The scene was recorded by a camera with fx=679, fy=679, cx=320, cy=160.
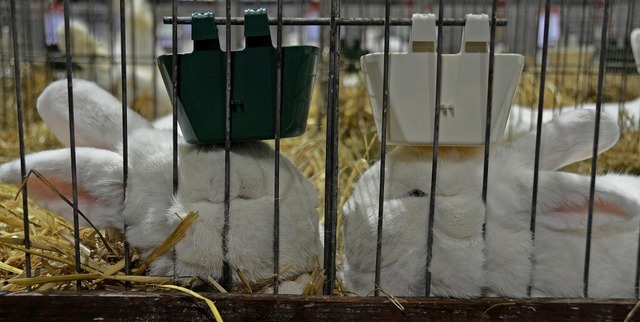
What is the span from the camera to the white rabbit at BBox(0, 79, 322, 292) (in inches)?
56.1

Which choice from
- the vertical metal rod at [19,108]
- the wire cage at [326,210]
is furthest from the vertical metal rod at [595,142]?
the vertical metal rod at [19,108]

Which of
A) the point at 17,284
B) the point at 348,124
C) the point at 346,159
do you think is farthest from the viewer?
the point at 348,124

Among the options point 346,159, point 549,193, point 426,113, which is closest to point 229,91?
point 426,113

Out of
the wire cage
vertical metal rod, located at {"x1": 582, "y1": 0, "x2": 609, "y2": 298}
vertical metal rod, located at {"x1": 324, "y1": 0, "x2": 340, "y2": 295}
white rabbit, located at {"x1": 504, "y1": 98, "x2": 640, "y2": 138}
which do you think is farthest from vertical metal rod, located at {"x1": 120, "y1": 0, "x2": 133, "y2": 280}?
white rabbit, located at {"x1": 504, "y1": 98, "x2": 640, "y2": 138}

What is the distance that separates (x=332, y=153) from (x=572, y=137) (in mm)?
546

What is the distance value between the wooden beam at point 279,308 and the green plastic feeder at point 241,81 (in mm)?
376

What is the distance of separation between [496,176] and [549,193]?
0.12 meters

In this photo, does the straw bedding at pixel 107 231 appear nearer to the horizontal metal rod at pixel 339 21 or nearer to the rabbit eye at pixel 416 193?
the rabbit eye at pixel 416 193

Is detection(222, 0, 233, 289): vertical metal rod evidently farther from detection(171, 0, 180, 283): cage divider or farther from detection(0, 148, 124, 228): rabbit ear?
detection(0, 148, 124, 228): rabbit ear

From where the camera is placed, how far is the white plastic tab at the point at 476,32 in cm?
142

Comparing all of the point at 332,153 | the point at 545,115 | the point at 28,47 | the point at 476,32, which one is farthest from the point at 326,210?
the point at 28,47

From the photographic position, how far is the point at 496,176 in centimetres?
151

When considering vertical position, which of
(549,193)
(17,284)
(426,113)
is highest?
(426,113)

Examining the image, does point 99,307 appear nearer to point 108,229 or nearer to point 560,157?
point 108,229
